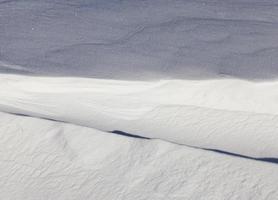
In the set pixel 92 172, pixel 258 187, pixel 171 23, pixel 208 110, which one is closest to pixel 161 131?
pixel 208 110

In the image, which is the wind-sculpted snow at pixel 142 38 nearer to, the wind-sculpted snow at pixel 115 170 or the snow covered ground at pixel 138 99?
the snow covered ground at pixel 138 99

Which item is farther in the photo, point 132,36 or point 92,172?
point 132,36

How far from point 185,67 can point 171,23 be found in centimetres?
36

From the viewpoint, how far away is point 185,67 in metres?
2.59

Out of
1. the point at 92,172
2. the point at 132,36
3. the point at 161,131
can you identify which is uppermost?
the point at 132,36

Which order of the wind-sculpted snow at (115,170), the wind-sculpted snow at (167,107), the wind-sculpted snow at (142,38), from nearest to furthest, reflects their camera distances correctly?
the wind-sculpted snow at (115,170), the wind-sculpted snow at (167,107), the wind-sculpted snow at (142,38)

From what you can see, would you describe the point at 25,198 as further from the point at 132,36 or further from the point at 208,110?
the point at 132,36

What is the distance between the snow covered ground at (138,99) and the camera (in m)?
2.04

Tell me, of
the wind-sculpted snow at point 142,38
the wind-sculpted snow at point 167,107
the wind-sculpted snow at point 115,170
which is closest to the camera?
the wind-sculpted snow at point 115,170

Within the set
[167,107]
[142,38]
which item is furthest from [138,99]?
[142,38]

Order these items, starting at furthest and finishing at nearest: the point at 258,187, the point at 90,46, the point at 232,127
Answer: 1. the point at 90,46
2. the point at 232,127
3. the point at 258,187

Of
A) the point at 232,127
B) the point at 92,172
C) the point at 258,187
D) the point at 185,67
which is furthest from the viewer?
the point at 185,67

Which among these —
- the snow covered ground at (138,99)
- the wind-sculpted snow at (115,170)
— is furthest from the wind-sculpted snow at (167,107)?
the wind-sculpted snow at (115,170)

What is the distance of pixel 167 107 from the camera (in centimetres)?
241
